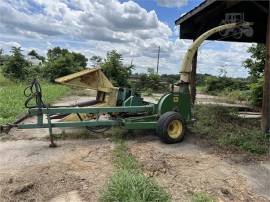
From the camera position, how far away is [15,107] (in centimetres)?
1068

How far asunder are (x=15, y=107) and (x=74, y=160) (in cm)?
567

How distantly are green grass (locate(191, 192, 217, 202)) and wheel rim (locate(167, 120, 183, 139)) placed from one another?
2.64 meters

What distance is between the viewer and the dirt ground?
4.43 meters

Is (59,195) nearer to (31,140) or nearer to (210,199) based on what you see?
(210,199)

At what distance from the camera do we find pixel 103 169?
518 cm

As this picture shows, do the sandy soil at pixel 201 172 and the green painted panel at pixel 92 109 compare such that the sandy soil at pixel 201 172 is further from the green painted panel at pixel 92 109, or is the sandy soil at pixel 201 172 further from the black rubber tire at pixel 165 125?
the green painted panel at pixel 92 109

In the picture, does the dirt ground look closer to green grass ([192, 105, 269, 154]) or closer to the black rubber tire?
the black rubber tire

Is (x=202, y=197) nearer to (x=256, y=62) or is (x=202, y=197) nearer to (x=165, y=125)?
(x=165, y=125)

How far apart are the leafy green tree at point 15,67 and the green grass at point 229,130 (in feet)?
52.5

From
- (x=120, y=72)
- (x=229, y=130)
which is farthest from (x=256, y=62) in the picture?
(x=229, y=130)

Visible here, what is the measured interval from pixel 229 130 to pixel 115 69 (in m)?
14.0

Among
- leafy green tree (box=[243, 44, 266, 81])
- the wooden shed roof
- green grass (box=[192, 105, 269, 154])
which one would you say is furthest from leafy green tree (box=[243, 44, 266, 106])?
green grass (box=[192, 105, 269, 154])

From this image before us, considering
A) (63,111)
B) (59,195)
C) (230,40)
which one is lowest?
(59,195)

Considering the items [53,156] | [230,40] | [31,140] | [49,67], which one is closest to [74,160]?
[53,156]
